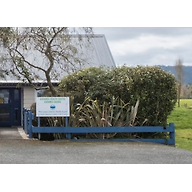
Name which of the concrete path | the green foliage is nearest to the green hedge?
the green foliage

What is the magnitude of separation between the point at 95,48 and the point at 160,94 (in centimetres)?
899

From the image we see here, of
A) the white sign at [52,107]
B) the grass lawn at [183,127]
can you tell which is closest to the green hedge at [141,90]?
the white sign at [52,107]

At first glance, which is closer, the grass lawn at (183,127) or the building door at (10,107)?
the grass lawn at (183,127)

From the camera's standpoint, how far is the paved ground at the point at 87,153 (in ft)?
33.9

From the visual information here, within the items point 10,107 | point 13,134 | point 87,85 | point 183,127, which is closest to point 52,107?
point 87,85

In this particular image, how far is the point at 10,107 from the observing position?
2028 cm

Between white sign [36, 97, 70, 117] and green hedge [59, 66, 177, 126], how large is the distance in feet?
2.80

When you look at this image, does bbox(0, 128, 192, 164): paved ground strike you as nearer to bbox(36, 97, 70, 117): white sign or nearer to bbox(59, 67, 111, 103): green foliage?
bbox(36, 97, 70, 117): white sign

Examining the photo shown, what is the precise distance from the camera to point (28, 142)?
1325 centimetres

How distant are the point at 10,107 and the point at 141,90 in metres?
8.04

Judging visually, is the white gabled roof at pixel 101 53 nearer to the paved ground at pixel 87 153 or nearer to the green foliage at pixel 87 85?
the green foliage at pixel 87 85

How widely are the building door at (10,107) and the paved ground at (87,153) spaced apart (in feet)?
22.4

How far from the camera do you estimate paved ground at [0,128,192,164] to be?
1034 centimetres

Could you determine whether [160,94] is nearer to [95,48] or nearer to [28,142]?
[28,142]
